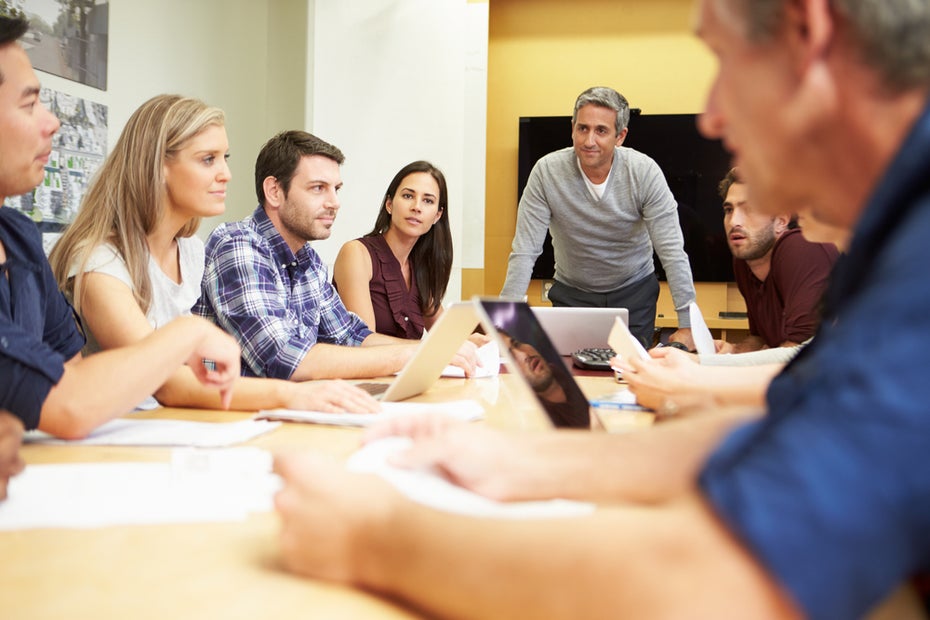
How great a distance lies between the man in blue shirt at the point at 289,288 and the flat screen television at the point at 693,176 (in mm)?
2821

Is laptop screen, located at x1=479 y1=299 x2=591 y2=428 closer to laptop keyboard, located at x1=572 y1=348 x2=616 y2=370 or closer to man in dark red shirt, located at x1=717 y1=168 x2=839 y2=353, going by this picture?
laptop keyboard, located at x1=572 y1=348 x2=616 y2=370

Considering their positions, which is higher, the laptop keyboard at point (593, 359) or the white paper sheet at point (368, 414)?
the laptop keyboard at point (593, 359)

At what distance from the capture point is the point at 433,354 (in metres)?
1.67

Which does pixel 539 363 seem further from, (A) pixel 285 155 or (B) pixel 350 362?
(A) pixel 285 155

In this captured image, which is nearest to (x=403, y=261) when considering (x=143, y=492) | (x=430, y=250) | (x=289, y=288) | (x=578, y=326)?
(x=430, y=250)

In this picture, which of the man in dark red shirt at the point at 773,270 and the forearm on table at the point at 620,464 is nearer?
the forearm on table at the point at 620,464

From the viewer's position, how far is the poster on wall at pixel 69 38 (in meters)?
3.04

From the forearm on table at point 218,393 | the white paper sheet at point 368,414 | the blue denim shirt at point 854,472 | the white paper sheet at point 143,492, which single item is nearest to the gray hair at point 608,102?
the white paper sheet at point 368,414

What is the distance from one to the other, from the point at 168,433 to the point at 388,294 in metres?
2.21

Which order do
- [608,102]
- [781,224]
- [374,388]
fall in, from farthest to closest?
1. [608,102]
2. [781,224]
3. [374,388]

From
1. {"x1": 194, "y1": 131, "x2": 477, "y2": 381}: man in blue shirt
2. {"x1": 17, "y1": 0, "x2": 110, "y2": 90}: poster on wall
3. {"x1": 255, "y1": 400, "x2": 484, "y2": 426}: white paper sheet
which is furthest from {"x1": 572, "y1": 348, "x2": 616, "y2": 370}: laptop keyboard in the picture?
{"x1": 17, "y1": 0, "x2": 110, "y2": 90}: poster on wall

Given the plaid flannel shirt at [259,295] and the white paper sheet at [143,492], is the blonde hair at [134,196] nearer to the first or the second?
the plaid flannel shirt at [259,295]

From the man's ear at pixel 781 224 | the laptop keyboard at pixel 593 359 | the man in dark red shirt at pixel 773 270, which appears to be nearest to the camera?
the laptop keyboard at pixel 593 359

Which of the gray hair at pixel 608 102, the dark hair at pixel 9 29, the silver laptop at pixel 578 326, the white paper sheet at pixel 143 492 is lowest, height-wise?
the white paper sheet at pixel 143 492
